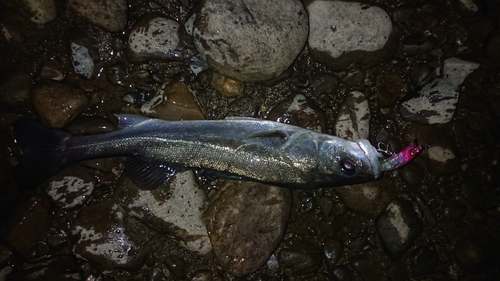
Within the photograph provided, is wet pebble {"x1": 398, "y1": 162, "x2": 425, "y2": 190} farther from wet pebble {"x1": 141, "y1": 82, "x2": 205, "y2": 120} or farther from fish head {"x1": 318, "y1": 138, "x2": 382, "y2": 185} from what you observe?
wet pebble {"x1": 141, "y1": 82, "x2": 205, "y2": 120}

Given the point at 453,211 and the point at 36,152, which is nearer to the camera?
the point at 36,152

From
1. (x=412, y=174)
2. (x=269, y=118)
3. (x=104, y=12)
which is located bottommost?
(x=412, y=174)

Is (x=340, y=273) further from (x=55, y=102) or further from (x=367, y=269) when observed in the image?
(x=55, y=102)

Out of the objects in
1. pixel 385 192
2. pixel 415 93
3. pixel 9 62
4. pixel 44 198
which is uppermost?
pixel 9 62

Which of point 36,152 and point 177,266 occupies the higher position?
point 36,152

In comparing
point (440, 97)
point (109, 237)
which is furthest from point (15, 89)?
point (440, 97)

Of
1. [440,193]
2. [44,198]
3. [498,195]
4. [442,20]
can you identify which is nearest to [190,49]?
[44,198]

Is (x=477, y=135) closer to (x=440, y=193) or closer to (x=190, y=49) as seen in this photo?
(x=440, y=193)
